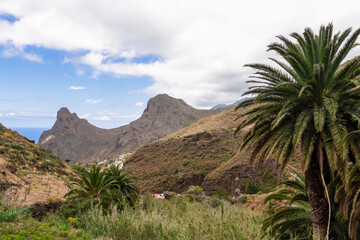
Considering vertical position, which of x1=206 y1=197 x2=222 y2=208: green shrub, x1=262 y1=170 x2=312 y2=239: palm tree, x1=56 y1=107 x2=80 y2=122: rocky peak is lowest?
x1=206 y1=197 x2=222 y2=208: green shrub

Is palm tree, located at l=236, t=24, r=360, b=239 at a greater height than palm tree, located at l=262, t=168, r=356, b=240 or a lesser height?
greater

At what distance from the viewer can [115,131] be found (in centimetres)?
15588

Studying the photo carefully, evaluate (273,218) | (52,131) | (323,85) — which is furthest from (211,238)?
(52,131)

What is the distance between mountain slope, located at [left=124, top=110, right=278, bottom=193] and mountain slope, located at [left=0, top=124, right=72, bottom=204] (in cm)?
2018

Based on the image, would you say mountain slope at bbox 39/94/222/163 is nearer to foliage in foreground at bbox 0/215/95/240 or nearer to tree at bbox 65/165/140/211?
tree at bbox 65/165/140/211

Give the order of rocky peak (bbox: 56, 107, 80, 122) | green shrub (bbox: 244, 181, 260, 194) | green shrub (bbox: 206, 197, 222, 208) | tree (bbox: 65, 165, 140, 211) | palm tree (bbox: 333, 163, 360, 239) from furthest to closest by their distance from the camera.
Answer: rocky peak (bbox: 56, 107, 80, 122)
green shrub (bbox: 244, 181, 260, 194)
green shrub (bbox: 206, 197, 222, 208)
tree (bbox: 65, 165, 140, 211)
palm tree (bbox: 333, 163, 360, 239)

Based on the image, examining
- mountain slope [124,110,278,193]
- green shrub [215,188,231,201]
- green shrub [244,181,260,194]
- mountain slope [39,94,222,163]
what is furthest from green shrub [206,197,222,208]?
mountain slope [39,94,222,163]

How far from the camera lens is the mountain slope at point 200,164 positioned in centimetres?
3603

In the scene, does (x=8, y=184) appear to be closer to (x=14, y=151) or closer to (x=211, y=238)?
(x=14, y=151)

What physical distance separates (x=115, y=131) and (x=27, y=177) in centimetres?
13818

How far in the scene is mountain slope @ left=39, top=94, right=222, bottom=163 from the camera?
128 m

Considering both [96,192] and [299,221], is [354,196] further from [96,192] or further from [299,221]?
[96,192]

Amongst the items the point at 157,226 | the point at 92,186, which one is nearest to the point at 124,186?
the point at 92,186

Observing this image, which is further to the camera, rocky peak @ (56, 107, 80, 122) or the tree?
rocky peak @ (56, 107, 80, 122)
